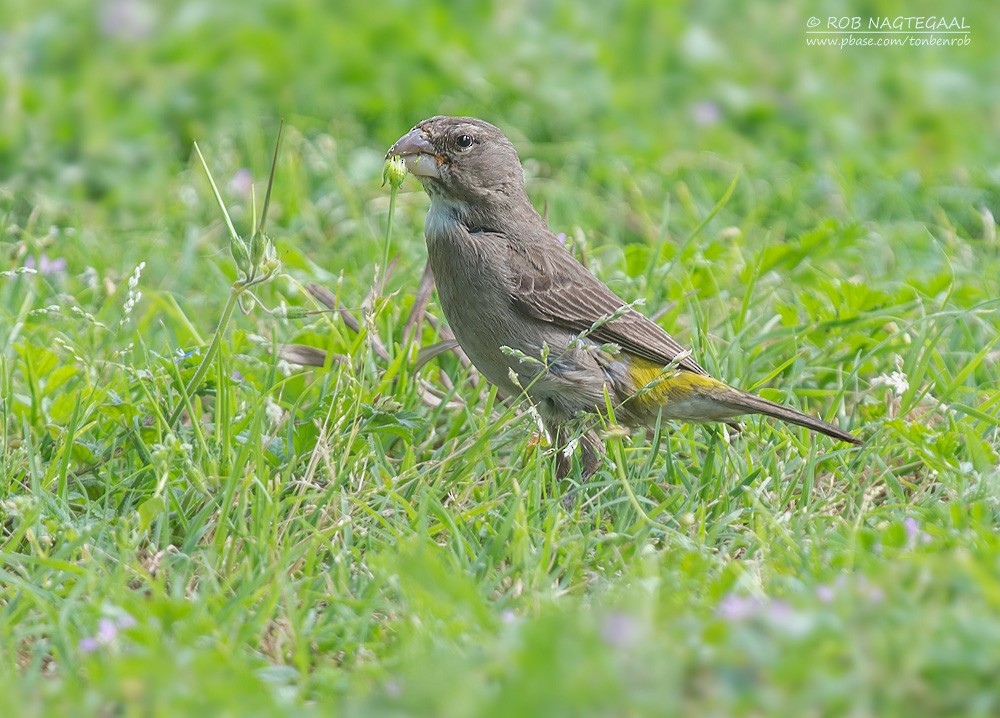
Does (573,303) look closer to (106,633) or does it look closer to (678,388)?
(678,388)

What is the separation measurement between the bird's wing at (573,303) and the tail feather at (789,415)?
0.75ft

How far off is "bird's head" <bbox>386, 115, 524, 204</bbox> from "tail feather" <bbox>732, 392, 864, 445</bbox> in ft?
3.99

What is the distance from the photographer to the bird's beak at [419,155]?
→ 4898mm

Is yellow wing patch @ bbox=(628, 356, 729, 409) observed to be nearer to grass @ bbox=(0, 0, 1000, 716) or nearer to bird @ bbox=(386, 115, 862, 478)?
bird @ bbox=(386, 115, 862, 478)

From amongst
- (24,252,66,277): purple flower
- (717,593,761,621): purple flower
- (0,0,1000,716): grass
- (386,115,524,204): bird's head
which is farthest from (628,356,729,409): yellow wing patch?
(24,252,66,277): purple flower

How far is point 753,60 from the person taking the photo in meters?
9.25

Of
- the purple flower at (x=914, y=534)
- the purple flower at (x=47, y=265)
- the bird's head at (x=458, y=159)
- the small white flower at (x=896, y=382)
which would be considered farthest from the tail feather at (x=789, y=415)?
the purple flower at (x=47, y=265)

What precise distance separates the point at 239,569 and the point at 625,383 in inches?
68.8

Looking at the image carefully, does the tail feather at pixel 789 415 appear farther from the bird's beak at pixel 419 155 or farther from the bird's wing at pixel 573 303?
the bird's beak at pixel 419 155

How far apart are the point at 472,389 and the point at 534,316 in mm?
571

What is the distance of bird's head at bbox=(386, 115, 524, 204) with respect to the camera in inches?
195

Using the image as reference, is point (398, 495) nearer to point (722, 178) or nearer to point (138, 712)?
point (138, 712)

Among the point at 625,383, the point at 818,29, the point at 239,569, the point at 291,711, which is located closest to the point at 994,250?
the point at 625,383

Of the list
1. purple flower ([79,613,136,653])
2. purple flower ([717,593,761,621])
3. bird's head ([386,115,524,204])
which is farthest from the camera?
bird's head ([386,115,524,204])
